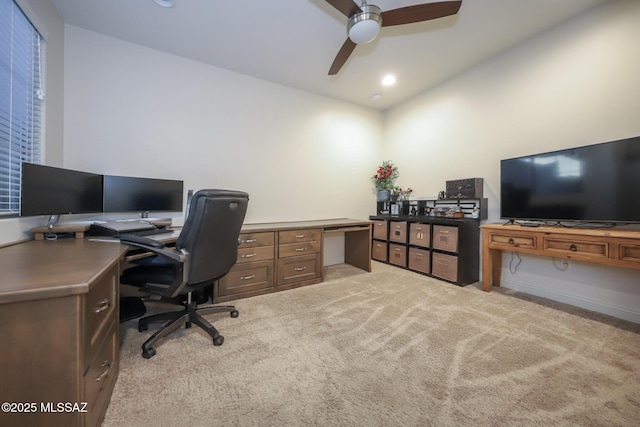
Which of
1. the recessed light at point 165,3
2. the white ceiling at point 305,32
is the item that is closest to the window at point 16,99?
the white ceiling at point 305,32

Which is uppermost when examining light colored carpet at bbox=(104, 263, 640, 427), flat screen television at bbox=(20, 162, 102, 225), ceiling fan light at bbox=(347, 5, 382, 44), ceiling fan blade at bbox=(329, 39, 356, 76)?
ceiling fan blade at bbox=(329, 39, 356, 76)

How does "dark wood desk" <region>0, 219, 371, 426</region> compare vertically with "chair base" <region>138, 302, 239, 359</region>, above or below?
above

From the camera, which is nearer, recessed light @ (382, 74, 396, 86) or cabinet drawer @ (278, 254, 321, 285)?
cabinet drawer @ (278, 254, 321, 285)

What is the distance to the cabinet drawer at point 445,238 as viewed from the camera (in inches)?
114

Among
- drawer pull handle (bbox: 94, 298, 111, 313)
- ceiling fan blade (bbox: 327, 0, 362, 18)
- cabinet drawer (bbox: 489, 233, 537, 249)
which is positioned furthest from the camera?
cabinet drawer (bbox: 489, 233, 537, 249)

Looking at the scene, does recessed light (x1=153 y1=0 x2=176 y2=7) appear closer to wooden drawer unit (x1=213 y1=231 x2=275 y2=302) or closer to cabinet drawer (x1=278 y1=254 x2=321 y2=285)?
wooden drawer unit (x1=213 y1=231 x2=275 y2=302)

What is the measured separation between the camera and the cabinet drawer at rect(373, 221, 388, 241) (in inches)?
151

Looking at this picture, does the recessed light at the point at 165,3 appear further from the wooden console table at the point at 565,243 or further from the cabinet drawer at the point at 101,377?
the wooden console table at the point at 565,243

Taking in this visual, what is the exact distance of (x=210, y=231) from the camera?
1.58 metres

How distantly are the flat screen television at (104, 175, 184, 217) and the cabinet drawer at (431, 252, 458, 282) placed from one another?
10.7ft

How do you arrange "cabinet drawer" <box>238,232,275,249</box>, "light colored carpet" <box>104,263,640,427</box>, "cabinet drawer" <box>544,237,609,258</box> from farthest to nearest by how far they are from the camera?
"cabinet drawer" <box>238,232,275,249</box> < "cabinet drawer" <box>544,237,609,258</box> < "light colored carpet" <box>104,263,640,427</box>

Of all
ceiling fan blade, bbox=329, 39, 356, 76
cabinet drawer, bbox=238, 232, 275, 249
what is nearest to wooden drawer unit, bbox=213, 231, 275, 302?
cabinet drawer, bbox=238, 232, 275, 249

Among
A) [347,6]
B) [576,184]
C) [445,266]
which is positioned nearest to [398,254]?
[445,266]

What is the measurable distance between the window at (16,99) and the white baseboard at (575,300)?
4606mm
